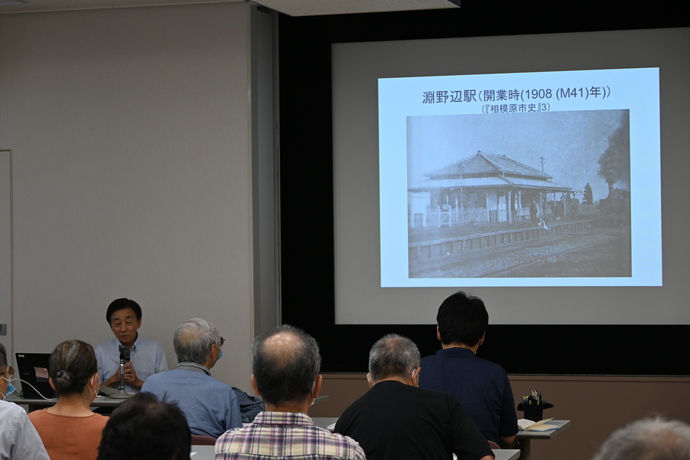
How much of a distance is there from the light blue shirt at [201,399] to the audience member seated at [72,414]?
1.81 feet

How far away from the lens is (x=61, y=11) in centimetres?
623

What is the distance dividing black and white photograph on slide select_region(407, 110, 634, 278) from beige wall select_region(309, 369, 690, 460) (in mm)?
760

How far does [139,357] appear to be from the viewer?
223 inches

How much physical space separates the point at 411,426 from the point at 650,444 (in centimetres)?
167

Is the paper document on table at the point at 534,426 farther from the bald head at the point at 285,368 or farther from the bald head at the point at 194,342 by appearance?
the bald head at the point at 285,368

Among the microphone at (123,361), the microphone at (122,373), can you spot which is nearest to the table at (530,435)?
the microphone at (122,373)

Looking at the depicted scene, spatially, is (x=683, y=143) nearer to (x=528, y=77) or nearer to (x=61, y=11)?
(x=528, y=77)

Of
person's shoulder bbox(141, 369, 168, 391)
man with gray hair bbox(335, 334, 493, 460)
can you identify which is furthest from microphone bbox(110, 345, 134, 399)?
man with gray hair bbox(335, 334, 493, 460)

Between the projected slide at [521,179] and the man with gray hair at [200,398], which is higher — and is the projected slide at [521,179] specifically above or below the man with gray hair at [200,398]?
above

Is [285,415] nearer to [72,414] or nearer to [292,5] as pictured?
[72,414]

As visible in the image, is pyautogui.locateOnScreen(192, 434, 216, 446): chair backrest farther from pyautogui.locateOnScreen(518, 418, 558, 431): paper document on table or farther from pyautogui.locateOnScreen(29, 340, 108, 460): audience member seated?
pyautogui.locateOnScreen(518, 418, 558, 431): paper document on table

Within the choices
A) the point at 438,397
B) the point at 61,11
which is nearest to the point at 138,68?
the point at 61,11

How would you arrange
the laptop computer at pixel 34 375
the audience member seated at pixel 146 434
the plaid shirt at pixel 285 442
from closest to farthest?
the audience member seated at pixel 146 434
the plaid shirt at pixel 285 442
the laptop computer at pixel 34 375

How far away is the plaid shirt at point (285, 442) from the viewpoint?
2.03 m
